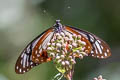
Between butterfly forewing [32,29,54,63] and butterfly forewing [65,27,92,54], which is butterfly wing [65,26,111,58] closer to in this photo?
butterfly forewing [65,27,92,54]

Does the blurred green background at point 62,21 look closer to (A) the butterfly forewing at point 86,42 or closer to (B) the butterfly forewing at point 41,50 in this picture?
(B) the butterfly forewing at point 41,50

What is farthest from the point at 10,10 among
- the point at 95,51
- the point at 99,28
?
the point at 95,51

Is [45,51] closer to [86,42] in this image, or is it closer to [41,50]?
[41,50]

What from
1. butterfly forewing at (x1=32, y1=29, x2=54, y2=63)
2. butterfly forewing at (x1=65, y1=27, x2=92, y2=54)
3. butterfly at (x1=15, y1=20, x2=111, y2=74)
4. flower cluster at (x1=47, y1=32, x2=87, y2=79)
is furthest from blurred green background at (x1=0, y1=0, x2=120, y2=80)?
flower cluster at (x1=47, y1=32, x2=87, y2=79)

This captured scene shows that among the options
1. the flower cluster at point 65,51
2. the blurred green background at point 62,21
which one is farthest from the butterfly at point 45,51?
the blurred green background at point 62,21

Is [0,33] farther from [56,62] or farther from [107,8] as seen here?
[56,62]

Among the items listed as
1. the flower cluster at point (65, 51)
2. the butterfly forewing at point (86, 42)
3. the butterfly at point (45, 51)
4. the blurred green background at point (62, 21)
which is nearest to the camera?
the flower cluster at point (65, 51)
